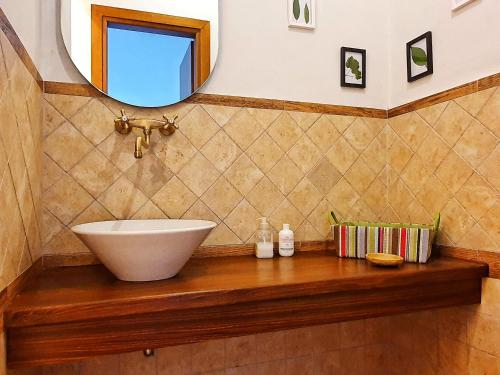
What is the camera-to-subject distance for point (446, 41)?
4.77 ft

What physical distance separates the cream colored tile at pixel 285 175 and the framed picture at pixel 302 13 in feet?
2.05

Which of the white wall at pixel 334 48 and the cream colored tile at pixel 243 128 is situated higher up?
the white wall at pixel 334 48

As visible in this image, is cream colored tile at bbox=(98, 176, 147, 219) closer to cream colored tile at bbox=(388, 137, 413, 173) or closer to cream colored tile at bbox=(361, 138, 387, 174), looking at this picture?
cream colored tile at bbox=(361, 138, 387, 174)

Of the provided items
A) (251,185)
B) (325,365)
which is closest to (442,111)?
(251,185)

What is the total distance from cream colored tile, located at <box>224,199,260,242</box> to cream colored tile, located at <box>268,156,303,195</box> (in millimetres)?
163

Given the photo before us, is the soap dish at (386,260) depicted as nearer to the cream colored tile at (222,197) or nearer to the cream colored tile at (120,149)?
the cream colored tile at (222,197)

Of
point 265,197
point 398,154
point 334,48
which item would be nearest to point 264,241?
point 265,197

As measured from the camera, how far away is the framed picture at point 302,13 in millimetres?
1625

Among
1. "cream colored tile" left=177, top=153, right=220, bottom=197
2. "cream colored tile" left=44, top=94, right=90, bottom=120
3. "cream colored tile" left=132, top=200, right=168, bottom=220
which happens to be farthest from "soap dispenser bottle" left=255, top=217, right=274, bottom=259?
"cream colored tile" left=44, top=94, right=90, bottom=120

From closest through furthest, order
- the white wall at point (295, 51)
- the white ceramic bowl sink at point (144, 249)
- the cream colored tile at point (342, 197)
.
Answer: the white ceramic bowl sink at point (144, 249) < the white wall at point (295, 51) < the cream colored tile at point (342, 197)

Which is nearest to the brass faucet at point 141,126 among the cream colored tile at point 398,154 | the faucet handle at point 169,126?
the faucet handle at point 169,126

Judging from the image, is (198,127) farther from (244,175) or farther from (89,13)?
(89,13)

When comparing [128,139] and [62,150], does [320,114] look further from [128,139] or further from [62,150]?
[62,150]

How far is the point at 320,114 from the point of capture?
5.44ft
